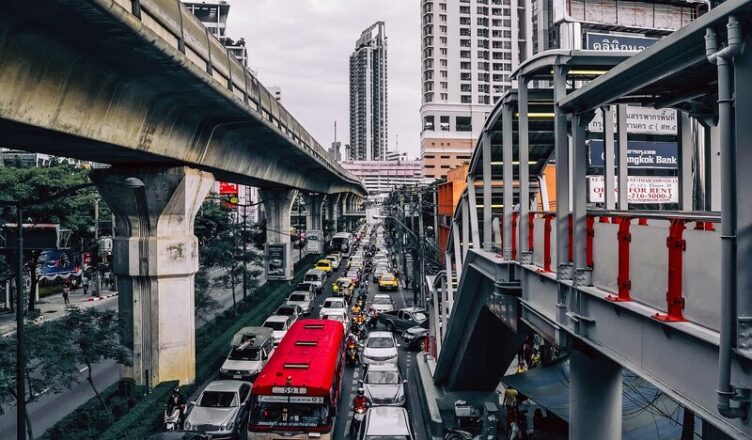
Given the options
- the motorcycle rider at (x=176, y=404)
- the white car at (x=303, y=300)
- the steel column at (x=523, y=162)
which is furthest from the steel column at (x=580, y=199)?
the white car at (x=303, y=300)

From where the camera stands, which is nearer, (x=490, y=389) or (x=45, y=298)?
(x=490, y=389)

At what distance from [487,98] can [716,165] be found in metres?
82.9

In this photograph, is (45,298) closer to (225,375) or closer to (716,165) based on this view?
(225,375)

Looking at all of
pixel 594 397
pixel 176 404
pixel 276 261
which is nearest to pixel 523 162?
pixel 594 397

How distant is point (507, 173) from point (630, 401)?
658cm

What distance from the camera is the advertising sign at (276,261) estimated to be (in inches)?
1528

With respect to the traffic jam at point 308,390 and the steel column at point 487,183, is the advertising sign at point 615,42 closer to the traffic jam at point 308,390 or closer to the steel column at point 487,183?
the steel column at point 487,183

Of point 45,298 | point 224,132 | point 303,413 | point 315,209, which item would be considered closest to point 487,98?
point 315,209

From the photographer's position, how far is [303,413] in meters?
13.6

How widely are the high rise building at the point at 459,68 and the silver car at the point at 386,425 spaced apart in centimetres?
7073

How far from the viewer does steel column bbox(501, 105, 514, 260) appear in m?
9.82

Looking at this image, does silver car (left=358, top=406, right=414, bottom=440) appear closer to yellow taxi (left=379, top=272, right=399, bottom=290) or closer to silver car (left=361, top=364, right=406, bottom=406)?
silver car (left=361, top=364, right=406, bottom=406)

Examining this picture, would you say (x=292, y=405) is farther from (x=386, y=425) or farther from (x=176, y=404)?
(x=176, y=404)

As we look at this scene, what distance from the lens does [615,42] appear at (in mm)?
13344
